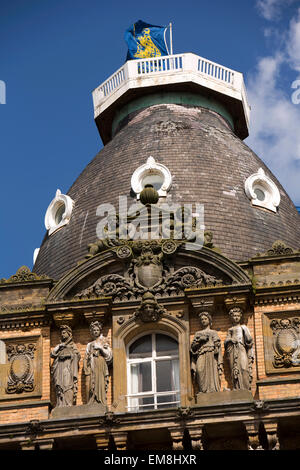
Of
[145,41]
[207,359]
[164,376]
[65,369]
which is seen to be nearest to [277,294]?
[207,359]

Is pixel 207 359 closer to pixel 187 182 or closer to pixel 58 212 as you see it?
pixel 187 182

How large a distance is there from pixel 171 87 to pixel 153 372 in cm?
1331

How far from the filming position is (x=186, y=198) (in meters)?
41.5

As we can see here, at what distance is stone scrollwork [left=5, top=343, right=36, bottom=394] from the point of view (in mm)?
36531

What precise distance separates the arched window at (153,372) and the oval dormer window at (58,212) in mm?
7082

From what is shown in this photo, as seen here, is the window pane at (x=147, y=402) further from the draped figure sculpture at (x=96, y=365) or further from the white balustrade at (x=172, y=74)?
the white balustrade at (x=172, y=74)

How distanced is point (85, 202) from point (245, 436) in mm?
11352

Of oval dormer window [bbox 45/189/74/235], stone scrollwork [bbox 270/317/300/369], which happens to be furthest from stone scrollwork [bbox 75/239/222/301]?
oval dormer window [bbox 45/189/74/235]

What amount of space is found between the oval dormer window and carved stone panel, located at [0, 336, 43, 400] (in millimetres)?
6722

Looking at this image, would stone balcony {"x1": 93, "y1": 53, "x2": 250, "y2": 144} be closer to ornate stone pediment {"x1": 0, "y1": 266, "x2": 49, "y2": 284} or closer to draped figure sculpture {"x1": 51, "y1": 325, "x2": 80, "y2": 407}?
ornate stone pediment {"x1": 0, "y1": 266, "x2": 49, "y2": 284}

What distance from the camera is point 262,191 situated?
141ft

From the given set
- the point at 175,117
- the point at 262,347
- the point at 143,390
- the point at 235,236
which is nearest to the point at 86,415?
the point at 143,390

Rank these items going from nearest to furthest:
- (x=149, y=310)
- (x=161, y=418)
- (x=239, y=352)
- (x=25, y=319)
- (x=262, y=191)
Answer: (x=161, y=418)
(x=239, y=352)
(x=149, y=310)
(x=25, y=319)
(x=262, y=191)

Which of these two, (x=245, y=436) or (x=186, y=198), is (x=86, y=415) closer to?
(x=245, y=436)
